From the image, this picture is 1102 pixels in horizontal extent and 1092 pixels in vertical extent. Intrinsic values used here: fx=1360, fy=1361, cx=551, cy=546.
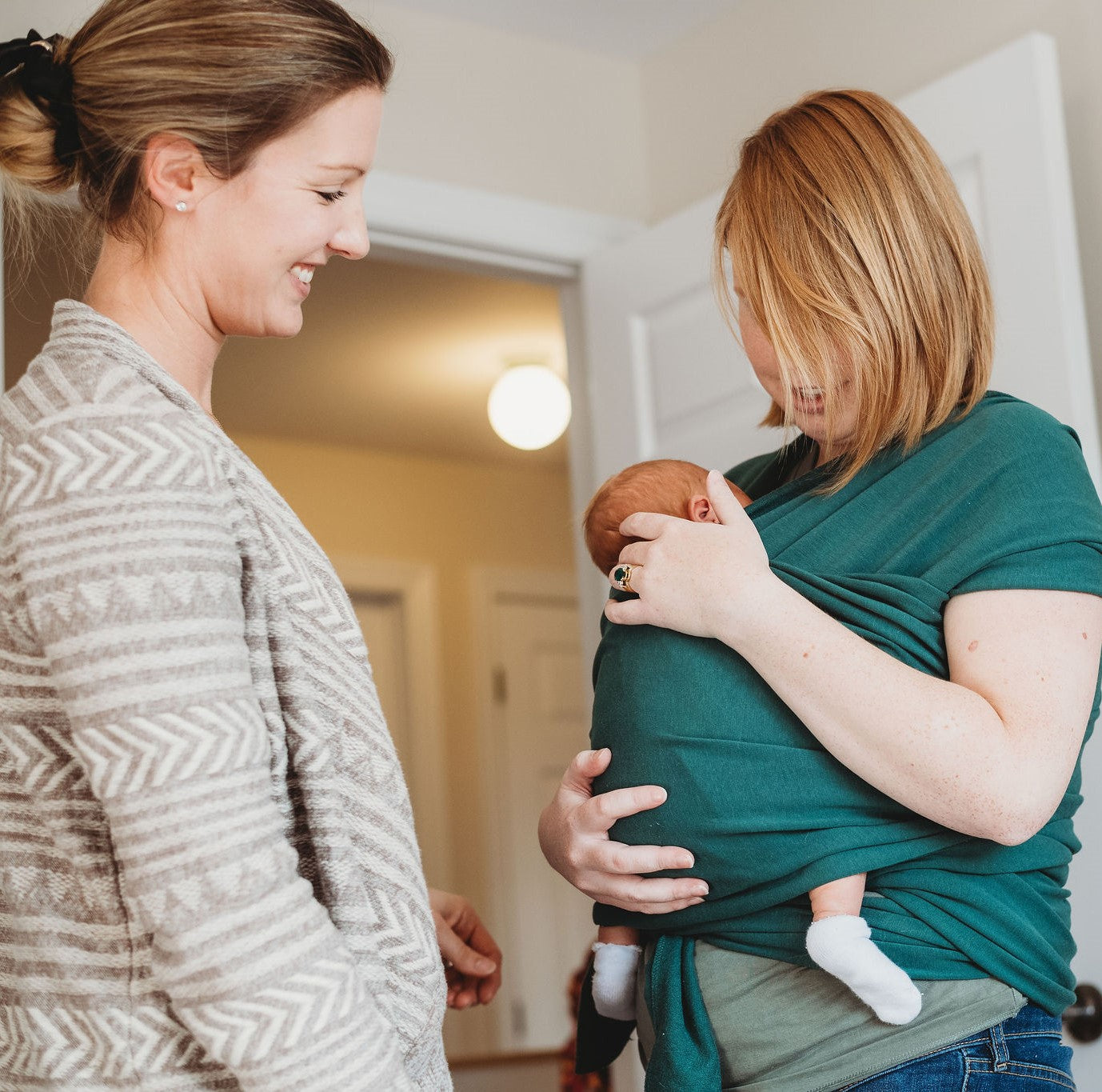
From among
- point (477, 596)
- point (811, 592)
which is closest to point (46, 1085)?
point (811, 592)

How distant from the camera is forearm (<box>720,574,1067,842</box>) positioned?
40.5 inches

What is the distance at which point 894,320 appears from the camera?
120 centimetres

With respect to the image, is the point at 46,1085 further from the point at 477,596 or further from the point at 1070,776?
the point at 477,596

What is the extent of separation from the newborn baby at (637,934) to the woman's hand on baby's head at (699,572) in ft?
0.25

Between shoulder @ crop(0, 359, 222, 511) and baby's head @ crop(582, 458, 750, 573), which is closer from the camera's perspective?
shoulder @ crop(0, 359, 222, 511)

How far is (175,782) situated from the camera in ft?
2.66

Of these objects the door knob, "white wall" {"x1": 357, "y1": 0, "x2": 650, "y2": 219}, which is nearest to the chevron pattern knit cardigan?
the door knob

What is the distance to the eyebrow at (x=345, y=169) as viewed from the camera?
1027 mm

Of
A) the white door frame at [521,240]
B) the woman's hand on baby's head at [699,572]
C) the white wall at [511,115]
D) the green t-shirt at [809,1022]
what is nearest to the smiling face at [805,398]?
the woman's hand on baby's head at [699,572]

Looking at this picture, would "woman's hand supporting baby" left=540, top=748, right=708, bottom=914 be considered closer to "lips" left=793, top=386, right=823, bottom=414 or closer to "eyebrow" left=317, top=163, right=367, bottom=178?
"lips" left=793, top=386, right=823, bottom=414

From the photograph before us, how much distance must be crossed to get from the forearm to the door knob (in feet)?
2.23

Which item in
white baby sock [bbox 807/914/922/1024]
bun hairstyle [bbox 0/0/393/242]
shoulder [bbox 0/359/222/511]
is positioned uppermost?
bun hairstyle [bbox 0/0/393/242]

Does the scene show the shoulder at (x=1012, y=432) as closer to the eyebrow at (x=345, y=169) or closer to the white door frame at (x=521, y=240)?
the eyebrow at (x=345, y=169)

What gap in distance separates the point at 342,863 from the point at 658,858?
1.04ft
